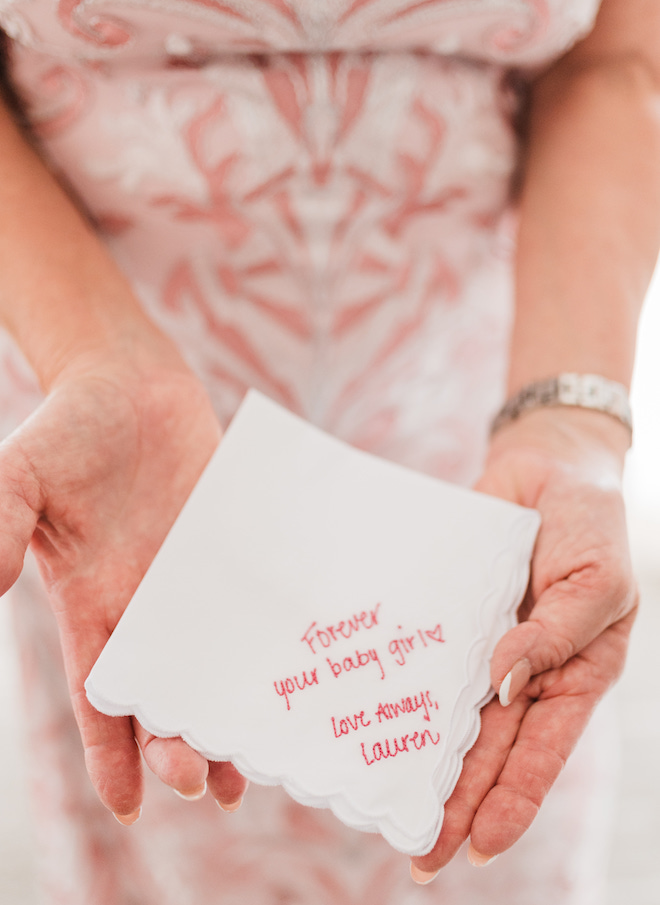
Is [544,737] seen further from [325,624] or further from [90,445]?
[90,445]

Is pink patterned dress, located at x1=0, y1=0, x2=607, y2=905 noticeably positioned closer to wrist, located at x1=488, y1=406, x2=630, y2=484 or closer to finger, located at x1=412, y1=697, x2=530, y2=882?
wrist, located at x1=488, y1=406, x2=630, y2=484

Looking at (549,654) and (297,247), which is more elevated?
(297,247)

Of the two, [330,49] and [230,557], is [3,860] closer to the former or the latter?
[230,557]

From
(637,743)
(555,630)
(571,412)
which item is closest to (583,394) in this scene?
(571,412)

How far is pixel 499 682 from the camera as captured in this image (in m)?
0.52

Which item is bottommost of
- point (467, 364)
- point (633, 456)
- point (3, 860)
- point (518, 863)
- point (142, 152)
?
point (633, 456)

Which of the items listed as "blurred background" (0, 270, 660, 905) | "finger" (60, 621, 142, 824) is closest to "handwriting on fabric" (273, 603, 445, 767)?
"finger" (60, 621, 142, 824)

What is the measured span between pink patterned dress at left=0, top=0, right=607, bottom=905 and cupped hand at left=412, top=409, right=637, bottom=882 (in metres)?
0.21

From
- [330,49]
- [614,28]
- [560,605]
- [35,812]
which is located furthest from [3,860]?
[614,28]

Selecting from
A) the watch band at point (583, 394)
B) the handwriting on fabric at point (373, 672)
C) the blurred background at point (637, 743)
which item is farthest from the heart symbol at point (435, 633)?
the blurred background at point (637, 743)

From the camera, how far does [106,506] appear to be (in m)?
0.56

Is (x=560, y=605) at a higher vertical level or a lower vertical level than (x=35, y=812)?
higher

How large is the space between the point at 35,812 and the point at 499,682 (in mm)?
611

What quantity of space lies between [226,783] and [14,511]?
0.75 ft
